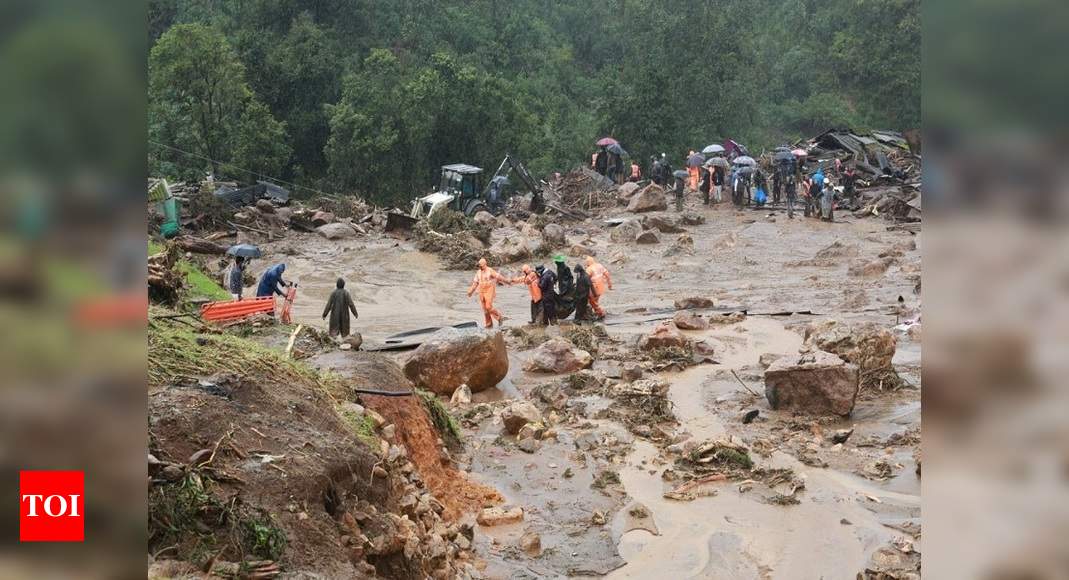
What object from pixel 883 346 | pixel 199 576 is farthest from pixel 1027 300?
pixel 883 346

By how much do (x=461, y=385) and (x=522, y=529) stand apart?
13.2ft

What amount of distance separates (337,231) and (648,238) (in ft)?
25.5

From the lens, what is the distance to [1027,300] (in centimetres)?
134

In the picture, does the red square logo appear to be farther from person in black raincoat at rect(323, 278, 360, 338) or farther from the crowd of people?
the crowd of people

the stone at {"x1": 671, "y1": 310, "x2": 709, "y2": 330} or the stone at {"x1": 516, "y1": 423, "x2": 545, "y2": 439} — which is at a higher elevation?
the stone at {"x1": 671, "y1": 310, "x2": 709, "y2": 330}

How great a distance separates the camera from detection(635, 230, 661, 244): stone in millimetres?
24859

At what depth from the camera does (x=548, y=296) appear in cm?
1625

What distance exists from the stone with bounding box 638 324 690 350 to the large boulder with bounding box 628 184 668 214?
1473 cm

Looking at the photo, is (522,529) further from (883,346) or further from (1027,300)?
(1027,300)

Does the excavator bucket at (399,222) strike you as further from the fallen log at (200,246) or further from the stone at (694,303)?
the stone at (694,303)

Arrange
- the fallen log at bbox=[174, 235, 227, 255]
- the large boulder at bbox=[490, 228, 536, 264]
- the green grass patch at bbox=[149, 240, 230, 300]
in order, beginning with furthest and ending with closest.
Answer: the large boulder at bbox=[490, 228, 536, 264] → the fallen log at bbox=[174, 235, 227, 255] → the green grass patch at bbox=[149, 240, 230, 300]

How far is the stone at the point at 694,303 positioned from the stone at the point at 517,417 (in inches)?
297

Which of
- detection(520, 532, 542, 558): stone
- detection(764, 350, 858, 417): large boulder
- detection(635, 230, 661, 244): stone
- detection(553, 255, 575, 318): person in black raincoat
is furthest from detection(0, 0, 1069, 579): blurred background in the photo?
detection(635, 230, 661, 244): stone

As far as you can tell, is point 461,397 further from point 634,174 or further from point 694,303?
point 634,174
